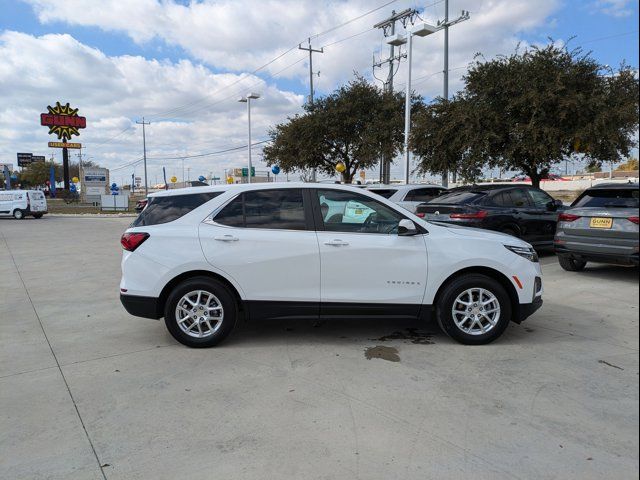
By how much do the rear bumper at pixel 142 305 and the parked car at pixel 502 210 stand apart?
649cm

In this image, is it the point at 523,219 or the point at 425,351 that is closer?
the point at 425,351

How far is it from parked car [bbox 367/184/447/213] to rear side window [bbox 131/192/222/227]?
7300mm

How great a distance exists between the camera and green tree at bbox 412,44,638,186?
1435 centimetres

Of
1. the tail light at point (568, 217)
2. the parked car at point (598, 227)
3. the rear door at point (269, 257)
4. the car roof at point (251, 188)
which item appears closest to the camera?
the rear door at point (269, 257)

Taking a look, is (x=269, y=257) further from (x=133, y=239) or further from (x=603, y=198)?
(x=603, y=198)

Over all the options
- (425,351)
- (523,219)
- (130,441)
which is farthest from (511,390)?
(523,219)

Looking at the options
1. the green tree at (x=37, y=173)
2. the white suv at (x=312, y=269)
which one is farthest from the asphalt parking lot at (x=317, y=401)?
the green tree at (x=37, y=173)

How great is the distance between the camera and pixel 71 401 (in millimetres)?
3939

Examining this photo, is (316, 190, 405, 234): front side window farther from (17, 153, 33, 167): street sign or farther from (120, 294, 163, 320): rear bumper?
(17, 153, 33, 167): street sign

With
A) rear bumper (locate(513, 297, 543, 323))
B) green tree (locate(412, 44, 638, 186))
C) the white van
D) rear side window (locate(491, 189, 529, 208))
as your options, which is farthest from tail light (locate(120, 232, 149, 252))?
the white van

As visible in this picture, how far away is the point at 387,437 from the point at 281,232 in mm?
2419

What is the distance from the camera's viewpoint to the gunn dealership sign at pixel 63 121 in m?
54.9

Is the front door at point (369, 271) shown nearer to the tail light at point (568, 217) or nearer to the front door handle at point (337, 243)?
the front door handle at point (337, 243)

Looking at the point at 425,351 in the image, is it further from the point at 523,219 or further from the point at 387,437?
the point at 523,219
